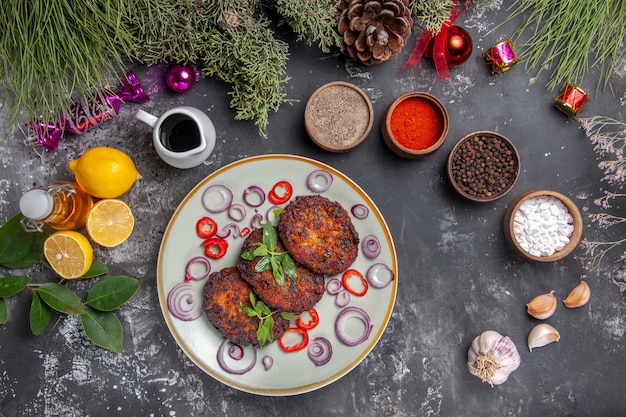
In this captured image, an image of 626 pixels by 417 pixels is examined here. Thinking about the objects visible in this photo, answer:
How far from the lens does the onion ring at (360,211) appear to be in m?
1.90

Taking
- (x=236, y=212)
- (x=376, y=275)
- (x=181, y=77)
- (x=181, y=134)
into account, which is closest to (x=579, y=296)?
(x=376, y=275)

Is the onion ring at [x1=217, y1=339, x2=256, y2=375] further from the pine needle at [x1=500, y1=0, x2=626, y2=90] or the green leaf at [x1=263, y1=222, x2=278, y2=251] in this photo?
the pine needle at [x1=500, y1=0, x2=626, y2=90]

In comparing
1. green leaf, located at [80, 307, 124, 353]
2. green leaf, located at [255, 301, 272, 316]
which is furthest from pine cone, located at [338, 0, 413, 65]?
green leaf, located at [80, 307, 124, 353]

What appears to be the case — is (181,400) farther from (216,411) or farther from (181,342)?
(181,342)

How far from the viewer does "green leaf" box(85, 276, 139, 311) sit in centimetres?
189

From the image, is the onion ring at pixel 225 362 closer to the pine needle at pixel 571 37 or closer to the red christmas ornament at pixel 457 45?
the red christmas ornament at pixel 457 45

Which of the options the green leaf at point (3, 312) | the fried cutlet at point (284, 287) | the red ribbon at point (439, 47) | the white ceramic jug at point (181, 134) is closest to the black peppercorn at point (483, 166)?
the red ribbon at point (439, 47)

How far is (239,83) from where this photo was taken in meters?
1.90

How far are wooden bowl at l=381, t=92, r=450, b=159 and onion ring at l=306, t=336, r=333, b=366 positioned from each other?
0.75 meters

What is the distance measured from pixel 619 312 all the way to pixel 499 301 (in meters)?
0.50

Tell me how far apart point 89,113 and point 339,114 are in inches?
36.3

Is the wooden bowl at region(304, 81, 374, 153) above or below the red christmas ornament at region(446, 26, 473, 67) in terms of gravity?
below

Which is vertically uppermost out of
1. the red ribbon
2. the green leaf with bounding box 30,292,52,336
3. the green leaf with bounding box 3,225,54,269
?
the red ribbon

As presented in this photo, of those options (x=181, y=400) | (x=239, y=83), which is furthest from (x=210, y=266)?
(x=239, y=83)
